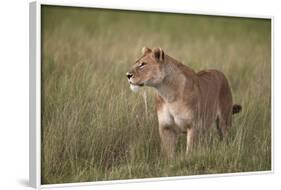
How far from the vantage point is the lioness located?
679 cm

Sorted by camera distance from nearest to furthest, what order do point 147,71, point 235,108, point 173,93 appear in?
point 147,71
point 173,93
point 235,108

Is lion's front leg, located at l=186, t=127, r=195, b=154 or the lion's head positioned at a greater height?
the lion's head

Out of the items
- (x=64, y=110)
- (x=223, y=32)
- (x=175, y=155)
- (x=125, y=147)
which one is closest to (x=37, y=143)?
(x=64, y=110)

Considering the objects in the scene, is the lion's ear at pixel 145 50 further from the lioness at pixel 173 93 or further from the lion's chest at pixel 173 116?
the lion's chest at pixel 173 116

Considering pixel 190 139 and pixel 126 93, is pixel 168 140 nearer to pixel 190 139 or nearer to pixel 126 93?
pixel 190 139

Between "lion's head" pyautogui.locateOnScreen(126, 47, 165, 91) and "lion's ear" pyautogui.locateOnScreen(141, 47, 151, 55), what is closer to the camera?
"lion's head" pyautogui.locateOnScreen(126, 47, 165, 91)

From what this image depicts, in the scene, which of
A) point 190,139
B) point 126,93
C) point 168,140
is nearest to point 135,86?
point 126,93

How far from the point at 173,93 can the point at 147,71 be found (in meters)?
0.35

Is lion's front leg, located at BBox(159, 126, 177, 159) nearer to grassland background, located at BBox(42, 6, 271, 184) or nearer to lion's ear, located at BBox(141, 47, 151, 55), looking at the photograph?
grassland background, located at BBox(42, 6, 271, 184)

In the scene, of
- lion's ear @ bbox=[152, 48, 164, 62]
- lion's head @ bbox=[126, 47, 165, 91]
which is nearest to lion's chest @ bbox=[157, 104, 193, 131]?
lion's head @ bbox=[126, 47, 165, 91]

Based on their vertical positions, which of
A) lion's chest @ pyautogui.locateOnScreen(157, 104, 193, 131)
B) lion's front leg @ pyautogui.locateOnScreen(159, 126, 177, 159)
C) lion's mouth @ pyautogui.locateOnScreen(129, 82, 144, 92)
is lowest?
lion's front leg @ pyautogui.locateOnScreen(159, 126, 177, 159)

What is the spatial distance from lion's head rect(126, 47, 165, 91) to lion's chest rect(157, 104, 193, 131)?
0.90 ft

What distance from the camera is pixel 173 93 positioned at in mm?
6867

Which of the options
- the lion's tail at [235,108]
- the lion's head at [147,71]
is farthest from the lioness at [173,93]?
the lion's tail at [235,108]
